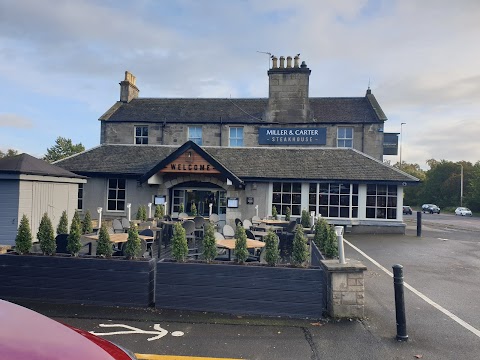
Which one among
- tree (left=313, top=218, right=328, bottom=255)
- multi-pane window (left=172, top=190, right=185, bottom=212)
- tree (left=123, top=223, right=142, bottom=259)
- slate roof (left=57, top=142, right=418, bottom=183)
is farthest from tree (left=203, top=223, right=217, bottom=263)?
multi-pane window (left=172, top=190, right=185, bottom=212)

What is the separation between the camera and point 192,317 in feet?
18.5

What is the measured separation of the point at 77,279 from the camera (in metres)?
6.02

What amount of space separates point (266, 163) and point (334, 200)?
4023 millimetres

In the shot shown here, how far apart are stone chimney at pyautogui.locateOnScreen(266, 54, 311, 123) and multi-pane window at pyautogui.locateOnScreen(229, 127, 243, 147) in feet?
7.52

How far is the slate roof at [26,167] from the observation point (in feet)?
33.8

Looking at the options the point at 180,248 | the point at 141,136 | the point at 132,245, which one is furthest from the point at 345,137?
the point at 132,245

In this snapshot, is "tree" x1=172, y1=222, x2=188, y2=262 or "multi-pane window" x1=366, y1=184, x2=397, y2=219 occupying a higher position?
"multi-pane window" x1=366, y1=184, x2=397, y2=219

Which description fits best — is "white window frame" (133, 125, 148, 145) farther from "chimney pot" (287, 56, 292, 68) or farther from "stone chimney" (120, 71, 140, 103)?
"chimney pot" (287, 56, 292, 68)

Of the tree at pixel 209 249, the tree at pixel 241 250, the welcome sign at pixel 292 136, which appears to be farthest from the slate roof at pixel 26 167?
the welcome sign at pixel 292 136

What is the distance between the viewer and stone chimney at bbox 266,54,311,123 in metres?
22.4

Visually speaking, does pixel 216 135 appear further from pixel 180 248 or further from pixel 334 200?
pixel 180 248

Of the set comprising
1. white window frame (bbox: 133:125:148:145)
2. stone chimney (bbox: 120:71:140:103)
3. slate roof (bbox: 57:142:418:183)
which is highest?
stone chimney (bbox: 120:71:140:103)

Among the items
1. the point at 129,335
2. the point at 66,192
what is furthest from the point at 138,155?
the point at 129,335

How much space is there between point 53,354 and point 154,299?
374 cm
